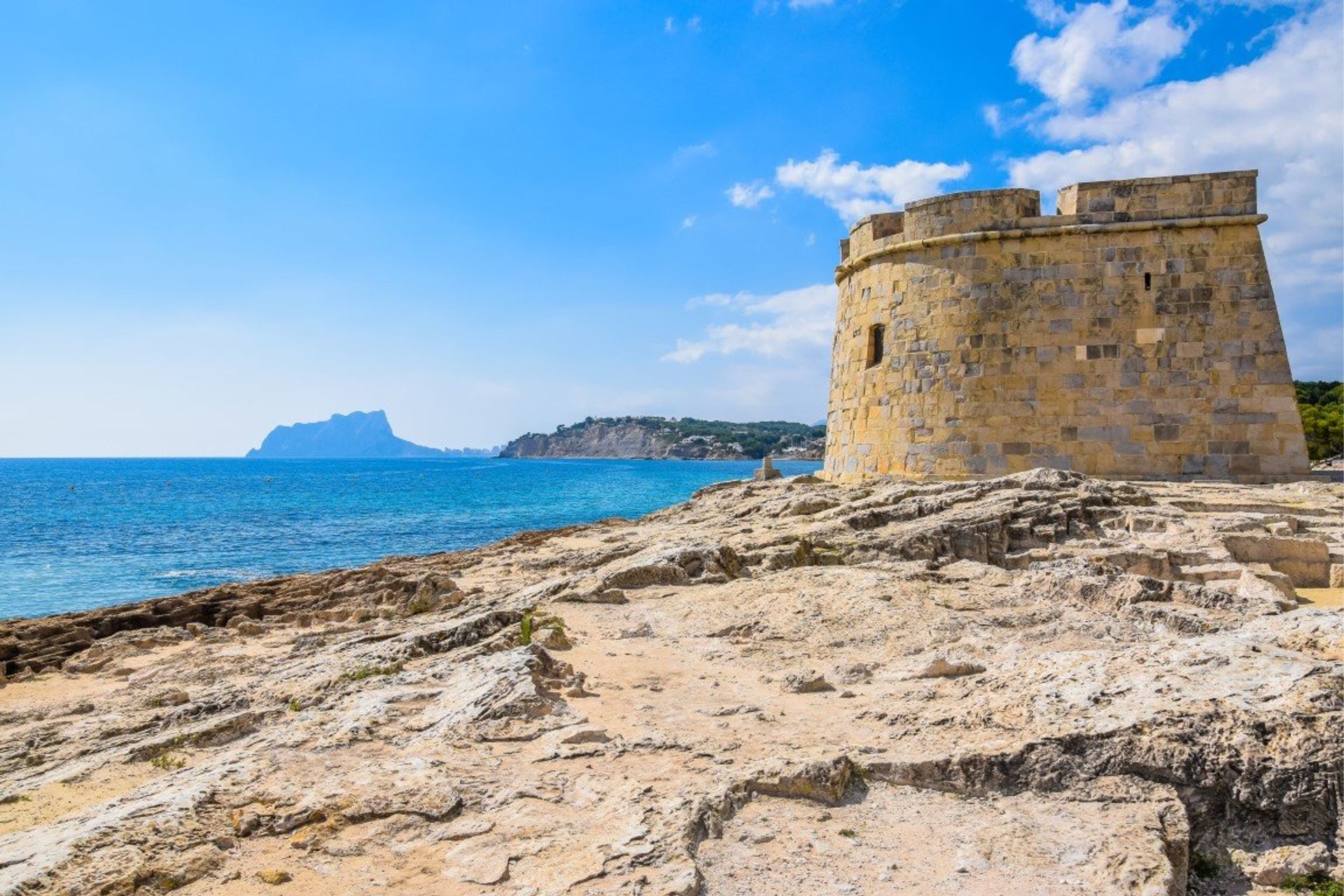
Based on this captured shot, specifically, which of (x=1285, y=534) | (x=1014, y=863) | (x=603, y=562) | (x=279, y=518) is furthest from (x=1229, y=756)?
(x=279, y=518)

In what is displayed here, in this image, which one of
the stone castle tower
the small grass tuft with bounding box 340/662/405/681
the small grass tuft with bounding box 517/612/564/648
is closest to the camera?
the small grass tuft with bounding box 340/662/405/681

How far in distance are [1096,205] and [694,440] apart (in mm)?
152846

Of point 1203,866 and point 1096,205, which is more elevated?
point 1096,205

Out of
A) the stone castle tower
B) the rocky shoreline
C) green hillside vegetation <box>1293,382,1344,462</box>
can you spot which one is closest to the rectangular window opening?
the stone castle tower

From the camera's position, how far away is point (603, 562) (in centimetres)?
1140

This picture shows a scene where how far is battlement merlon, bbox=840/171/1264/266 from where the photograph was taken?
13.4 meters

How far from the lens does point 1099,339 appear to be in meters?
13.7

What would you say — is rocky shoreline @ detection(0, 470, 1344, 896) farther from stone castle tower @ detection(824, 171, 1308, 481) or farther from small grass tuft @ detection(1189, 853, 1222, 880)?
stone castle tower @ detection(824, 171, 1308, 481)

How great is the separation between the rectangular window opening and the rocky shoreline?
7.59 metres

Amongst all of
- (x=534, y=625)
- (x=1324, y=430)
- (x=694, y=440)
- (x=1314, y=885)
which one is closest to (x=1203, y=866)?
(x=1314, y=885)

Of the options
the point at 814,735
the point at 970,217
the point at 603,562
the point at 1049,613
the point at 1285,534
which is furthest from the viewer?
the point at 970,217

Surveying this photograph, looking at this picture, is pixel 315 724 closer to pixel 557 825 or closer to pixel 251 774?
pixel 251 774

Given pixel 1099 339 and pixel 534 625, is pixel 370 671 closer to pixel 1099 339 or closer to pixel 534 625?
pixel 534 625

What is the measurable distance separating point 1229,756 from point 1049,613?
3001 millimetres
